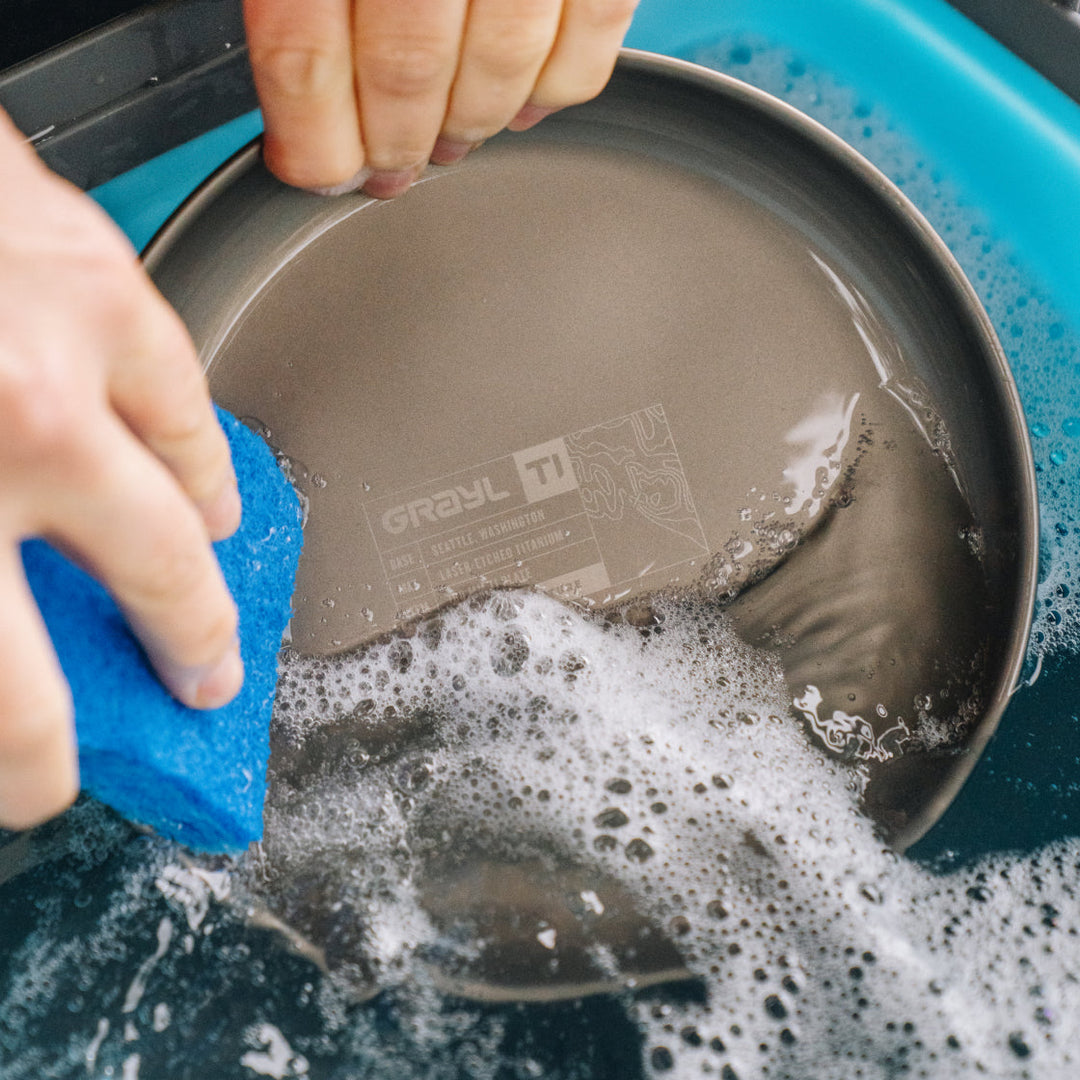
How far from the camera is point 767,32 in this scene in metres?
0.72

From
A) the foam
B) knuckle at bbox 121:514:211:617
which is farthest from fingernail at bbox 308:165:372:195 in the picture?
the foam

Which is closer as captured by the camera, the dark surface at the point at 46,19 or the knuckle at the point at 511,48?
the knuckle at the point at 511,48

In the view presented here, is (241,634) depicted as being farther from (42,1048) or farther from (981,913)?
(981,913)

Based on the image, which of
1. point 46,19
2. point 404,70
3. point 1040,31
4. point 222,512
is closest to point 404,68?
point 404,70

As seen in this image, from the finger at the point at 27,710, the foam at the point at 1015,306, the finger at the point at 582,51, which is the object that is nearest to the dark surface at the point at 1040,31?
the foam at the point at 1015,306

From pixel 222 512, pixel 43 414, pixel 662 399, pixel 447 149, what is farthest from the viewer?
pixel 662 399

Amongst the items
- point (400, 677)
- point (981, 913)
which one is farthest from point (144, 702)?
point (981, 913)

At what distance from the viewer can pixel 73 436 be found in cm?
27

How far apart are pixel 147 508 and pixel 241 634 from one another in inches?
7.9

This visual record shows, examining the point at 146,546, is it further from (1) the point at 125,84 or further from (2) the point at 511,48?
(1) the point at 125,84

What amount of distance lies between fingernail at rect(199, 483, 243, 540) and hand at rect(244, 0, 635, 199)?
18 centimetres

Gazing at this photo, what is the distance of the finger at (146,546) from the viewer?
284 mm

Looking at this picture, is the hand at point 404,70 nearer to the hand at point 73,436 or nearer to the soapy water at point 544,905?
the hand at point 73,436

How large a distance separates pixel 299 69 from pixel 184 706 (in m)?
0.29
